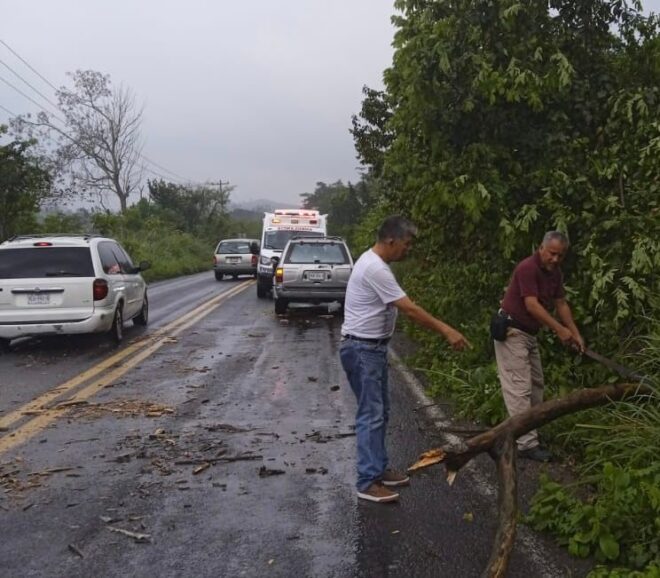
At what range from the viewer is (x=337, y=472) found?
5449mm

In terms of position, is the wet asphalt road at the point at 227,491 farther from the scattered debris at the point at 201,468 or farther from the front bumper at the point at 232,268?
the front bumper at the point at 232,268

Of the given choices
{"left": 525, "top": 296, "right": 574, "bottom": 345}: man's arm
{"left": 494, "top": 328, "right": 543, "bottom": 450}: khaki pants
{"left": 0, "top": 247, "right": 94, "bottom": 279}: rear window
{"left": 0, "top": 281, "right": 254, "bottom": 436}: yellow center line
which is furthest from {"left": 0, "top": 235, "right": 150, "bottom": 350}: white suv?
{"left": 525, "top": 296, "right": 574, "bottom": 345}: man's arm

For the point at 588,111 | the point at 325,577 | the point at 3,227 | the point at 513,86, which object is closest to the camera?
the point at 325,577

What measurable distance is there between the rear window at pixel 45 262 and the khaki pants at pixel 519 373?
7211 millimetres

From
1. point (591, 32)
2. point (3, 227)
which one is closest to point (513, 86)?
point (591, 32)

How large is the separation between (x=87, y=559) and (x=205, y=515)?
32.4 inches

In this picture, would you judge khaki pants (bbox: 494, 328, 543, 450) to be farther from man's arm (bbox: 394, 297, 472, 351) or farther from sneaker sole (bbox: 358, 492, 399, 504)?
sneaker sole (bbox: 358, 492, 399, 504)

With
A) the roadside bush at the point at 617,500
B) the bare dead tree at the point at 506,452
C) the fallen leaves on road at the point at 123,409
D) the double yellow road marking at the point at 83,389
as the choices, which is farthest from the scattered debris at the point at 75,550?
the fallen leaves on road at the point at 123,409

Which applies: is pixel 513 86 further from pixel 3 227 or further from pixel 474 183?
pixel 3 227

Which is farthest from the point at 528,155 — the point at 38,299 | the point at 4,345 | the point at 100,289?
the point at 4,345

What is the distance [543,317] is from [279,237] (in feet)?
58.9

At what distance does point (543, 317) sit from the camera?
5402mm

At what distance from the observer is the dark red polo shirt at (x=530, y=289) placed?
219 inches

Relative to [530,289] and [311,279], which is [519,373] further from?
[311,279]
